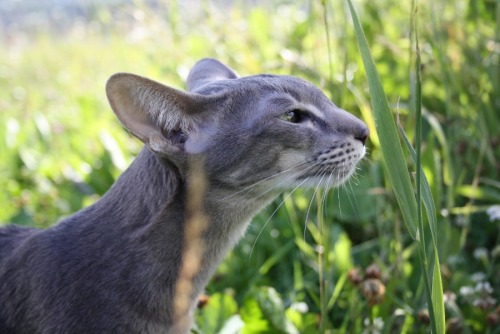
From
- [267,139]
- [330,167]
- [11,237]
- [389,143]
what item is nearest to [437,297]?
[389,143]

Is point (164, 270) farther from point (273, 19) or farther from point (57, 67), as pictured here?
point (57, 67)

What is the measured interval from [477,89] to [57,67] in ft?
17.9

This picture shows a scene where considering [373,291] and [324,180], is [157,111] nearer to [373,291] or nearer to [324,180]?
[324,180]

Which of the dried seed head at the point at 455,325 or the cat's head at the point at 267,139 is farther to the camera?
the dried seed head at the point at 455,325

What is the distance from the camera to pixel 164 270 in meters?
2.01

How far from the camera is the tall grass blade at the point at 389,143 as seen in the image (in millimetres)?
1481

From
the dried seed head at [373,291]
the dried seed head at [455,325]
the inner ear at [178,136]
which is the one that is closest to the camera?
the inner ear at [178,136]

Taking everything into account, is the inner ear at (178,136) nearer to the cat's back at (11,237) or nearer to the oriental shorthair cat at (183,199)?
the oriental shorthair cat at (183,199)

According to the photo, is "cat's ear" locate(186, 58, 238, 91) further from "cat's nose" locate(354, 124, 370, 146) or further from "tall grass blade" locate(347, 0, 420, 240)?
"tall grass blade" locate(347, 0, 420, 240)

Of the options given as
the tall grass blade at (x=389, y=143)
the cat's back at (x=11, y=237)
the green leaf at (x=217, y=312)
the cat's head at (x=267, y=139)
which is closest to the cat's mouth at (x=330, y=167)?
the cat's head at (x=267, y=139)

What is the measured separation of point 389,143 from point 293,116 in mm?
569

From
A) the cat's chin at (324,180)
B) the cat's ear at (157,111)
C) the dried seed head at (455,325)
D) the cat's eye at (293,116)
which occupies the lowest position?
the dried seed head at (455,325)

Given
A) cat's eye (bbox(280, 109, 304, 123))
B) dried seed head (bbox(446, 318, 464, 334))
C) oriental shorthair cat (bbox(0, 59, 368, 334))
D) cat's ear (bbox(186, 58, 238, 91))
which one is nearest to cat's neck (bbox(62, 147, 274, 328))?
oriental shorthair cat (bbox(0, 59, 368, 334))

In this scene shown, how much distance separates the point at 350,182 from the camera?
2.71m
